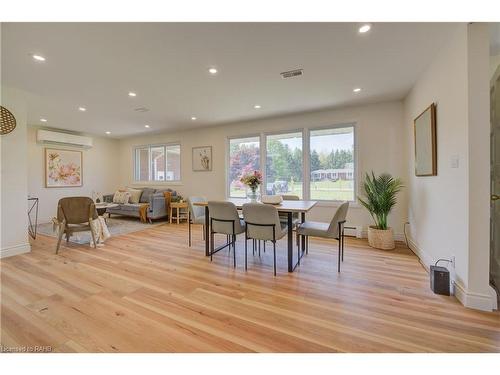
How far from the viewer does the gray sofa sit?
18.1ft

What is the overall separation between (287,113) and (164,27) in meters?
3.01

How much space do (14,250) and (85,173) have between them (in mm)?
3814

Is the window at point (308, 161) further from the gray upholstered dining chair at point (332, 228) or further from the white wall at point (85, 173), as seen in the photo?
the white wall at point (85, 173)

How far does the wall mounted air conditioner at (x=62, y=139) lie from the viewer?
209 inches

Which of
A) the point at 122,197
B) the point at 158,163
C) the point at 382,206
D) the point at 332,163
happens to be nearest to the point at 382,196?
the point at 382,206

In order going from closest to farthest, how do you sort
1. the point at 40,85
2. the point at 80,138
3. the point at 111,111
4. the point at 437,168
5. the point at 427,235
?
the point at 437,168
the point at 427,235
the point at 40,85
the point at 111,111
the point at 80,138

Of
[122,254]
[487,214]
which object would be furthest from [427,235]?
[122,254]

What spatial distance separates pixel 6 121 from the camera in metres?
2.96

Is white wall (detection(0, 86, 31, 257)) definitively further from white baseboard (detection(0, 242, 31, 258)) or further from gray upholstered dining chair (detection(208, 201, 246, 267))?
gray upholstered dining chair (detection(208, 201, 246, 267))

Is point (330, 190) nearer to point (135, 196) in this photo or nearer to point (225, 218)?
point (225, 218)

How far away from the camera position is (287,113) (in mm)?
4484

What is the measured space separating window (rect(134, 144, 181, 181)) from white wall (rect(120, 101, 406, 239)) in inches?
21.7

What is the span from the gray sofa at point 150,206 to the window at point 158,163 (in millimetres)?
577
